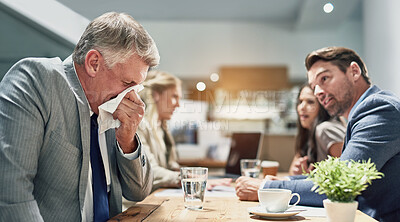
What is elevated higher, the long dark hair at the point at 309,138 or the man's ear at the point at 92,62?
the man's ear at the point at 92,62

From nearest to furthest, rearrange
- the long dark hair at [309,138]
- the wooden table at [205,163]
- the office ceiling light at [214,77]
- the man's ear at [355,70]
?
the man's ear at [355,70], the long dark hair at [309,138], the wooden table at [205,163], the office ceiling light at [214,77]

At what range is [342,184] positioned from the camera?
966 millimetres

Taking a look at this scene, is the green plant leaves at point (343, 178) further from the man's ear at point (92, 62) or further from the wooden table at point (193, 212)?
the man's ear at point (92, 62)

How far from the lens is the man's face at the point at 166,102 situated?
277 cm

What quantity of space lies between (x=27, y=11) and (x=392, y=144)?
1426mm

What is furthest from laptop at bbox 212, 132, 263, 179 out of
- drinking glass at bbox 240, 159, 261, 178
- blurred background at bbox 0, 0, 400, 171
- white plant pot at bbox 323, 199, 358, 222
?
blurred background at bbox 0, 0, 400, 171

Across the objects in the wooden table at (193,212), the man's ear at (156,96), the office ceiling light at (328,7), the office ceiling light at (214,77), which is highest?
the office ceiling light at (328,7)

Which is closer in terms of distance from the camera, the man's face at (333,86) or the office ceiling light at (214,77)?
the man's face at (333,86)

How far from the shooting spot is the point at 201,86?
263 inches

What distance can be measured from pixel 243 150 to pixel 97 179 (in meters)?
1.41

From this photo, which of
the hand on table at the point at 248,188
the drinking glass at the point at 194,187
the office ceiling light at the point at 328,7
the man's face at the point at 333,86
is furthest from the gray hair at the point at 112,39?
the office ceiling light at the point at 328,7

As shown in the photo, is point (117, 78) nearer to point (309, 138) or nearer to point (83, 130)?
point (83, 130)

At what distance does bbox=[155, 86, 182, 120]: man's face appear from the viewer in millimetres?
2768

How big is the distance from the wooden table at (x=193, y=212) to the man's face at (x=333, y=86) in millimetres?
625
